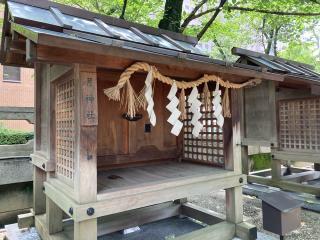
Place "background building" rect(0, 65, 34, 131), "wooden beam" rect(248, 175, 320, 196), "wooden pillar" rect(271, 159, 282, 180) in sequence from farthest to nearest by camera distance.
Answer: "background building" rect(0, 65, 34, 131) < "wooden pillar" rect(271, 159, 282, 180) < "wooden beam" rect(248, 175, 320, 196)

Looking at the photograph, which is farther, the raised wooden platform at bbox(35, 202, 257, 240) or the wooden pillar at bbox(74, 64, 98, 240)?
the raised wooden platform at bbox(35, 202, 257, 240)

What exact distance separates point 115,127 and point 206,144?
1.73 meters

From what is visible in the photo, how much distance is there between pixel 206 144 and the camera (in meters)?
4.90

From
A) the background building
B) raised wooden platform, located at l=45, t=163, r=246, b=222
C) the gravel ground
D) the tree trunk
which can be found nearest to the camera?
raised wooden platform, located at l=45, t=163, r=246, b=222

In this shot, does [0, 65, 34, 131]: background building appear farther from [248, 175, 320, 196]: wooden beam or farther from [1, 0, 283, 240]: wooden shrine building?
[248, 175, 320, 196]: wooden beam

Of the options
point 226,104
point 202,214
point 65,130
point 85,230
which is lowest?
point 202,214

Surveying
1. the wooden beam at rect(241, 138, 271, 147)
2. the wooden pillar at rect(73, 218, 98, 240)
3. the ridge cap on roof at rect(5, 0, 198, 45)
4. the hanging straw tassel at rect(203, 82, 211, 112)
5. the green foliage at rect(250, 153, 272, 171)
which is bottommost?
the green foliage at rect(250, 153, 272, 171)

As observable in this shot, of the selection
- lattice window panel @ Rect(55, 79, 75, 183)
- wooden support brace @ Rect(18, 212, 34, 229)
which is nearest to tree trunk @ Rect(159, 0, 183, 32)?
Answer: lattice window panel @ Rect(55, 79, 75, 183)

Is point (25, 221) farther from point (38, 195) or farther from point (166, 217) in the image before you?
point (166, 217)

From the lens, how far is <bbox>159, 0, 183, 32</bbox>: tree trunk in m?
6.94

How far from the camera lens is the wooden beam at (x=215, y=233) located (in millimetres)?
3771

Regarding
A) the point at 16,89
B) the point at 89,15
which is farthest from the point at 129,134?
the point at 16,89

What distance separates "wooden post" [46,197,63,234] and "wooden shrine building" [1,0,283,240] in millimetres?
14

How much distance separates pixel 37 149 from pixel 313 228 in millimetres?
5301
